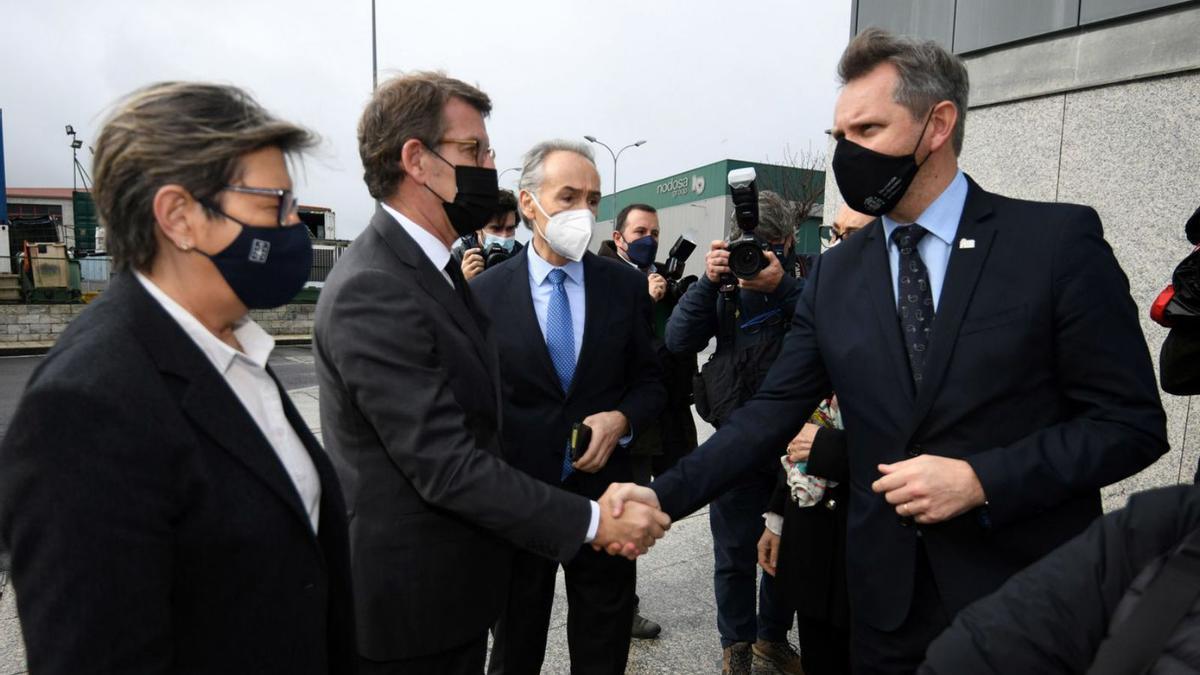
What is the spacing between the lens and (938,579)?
5.57 feet

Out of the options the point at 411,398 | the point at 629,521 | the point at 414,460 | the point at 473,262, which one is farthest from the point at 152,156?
the point at 473,262

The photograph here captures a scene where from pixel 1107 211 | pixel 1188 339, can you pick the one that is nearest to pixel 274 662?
pixel 1188 339

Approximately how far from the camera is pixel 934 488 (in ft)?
5.15

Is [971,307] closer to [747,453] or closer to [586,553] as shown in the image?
[747,453]

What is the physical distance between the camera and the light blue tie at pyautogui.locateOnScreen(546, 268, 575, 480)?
2652mm

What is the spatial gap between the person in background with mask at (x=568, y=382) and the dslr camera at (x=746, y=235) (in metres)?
0.45

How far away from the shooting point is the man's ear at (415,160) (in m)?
2.04

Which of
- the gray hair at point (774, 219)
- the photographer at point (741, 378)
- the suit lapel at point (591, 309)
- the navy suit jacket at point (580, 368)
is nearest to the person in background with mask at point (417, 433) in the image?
the navy suit jacket at point (580, 368)

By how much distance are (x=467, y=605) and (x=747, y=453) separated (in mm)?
929

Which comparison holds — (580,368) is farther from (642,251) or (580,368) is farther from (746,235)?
(642,251)

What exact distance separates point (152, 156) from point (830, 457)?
Result: 191 cm

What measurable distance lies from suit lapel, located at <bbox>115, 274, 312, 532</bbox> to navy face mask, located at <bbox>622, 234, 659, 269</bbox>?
120 inches

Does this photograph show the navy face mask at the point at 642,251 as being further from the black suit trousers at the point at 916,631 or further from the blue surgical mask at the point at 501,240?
the black suit trousers at the point at 916,631

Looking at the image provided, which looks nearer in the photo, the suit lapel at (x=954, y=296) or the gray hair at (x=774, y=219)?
the suit lapel at (x=954, y=296)
